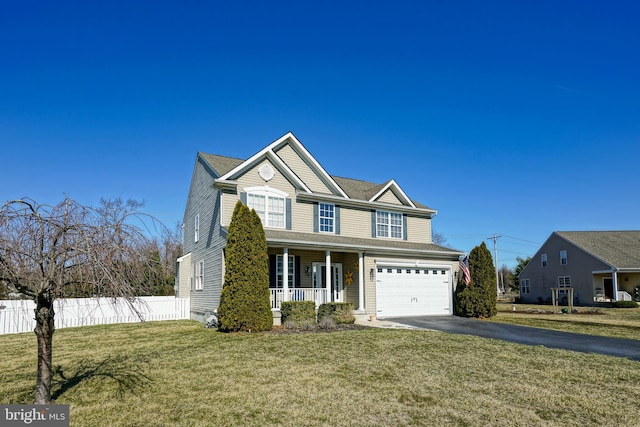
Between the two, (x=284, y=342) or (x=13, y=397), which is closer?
(x=13, y=397)

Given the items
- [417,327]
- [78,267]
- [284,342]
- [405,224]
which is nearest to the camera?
[78,267]

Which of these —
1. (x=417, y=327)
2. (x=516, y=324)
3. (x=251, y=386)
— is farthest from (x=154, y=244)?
(x=516, y=324)

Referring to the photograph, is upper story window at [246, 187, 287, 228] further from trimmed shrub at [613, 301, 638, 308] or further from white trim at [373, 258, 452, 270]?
trimmed shrub at [613, 301, 638, 308]

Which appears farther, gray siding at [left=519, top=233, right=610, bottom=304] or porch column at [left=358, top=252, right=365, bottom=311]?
gray siding at [left=519, top=233, right=610, bottom=304]

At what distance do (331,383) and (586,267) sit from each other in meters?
36.8

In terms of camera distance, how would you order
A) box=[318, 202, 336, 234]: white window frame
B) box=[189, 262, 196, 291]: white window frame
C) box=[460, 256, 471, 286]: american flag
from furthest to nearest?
box=[189, 262, 196, 291]: white window frame < box=[460, 256, 471, 286]: american flag < box=[318, 202, 336, 234]: white window frame

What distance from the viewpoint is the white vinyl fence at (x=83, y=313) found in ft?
54.6

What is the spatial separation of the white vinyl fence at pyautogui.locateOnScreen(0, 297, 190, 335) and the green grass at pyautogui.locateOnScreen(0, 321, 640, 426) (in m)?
4.46

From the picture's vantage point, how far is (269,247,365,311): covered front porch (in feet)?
57.6

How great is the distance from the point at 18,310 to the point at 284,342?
11.7 metres

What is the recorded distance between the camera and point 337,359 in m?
9.80

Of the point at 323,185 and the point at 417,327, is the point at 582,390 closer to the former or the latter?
the point at 417,327

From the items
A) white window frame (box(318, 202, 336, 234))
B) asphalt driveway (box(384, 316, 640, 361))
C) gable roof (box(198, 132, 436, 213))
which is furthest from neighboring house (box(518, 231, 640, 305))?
white window frame (box(318, 202, 336, 234))

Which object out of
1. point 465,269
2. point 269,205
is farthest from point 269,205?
point 465,269
